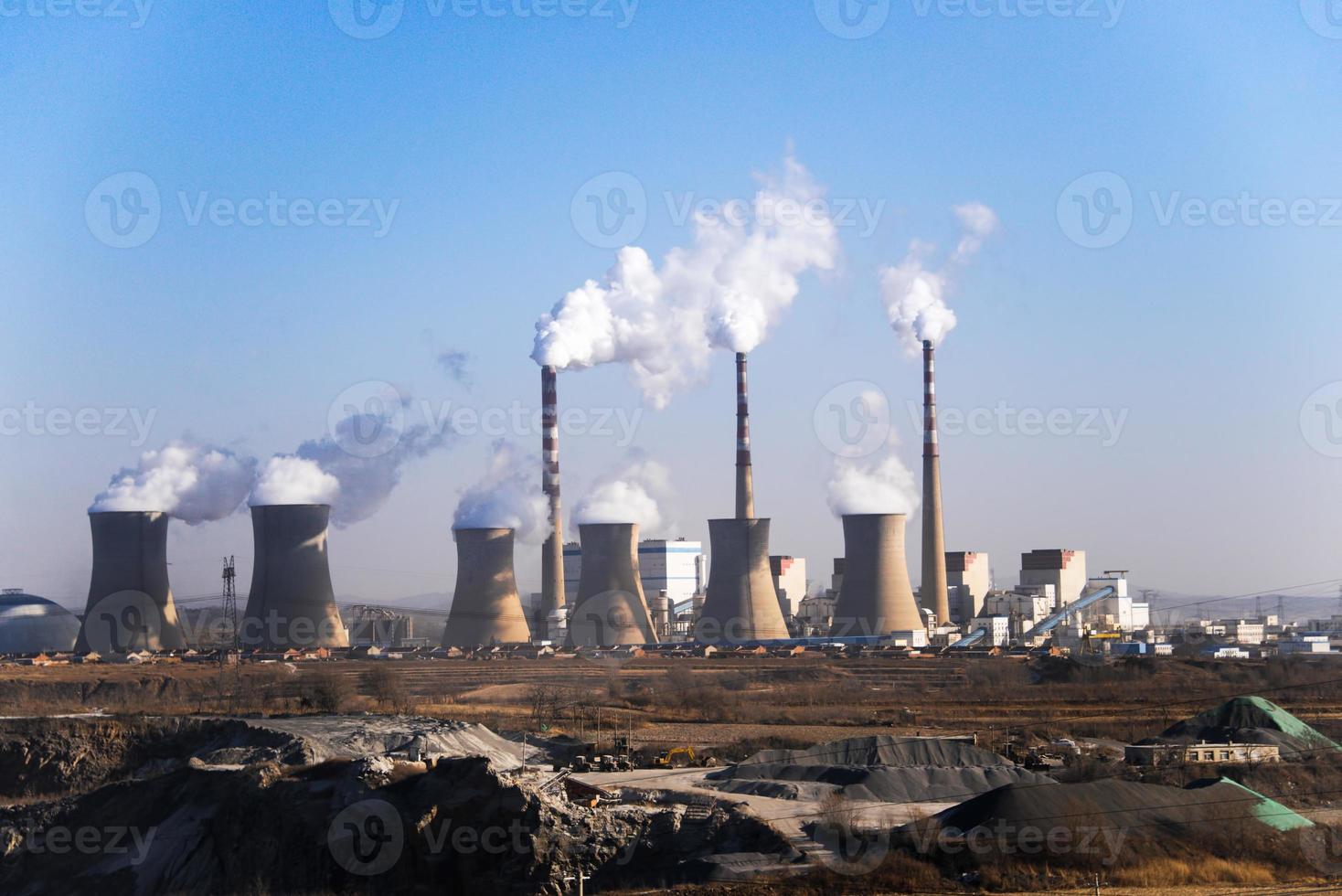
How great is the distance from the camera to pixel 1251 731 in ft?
60.3

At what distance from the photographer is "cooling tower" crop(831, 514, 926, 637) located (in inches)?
1597

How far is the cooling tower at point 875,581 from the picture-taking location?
1597 inches

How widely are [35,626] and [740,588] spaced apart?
81.7 ft

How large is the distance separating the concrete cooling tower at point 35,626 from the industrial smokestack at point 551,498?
15926 mm

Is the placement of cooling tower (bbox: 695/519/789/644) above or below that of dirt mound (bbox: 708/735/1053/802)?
above

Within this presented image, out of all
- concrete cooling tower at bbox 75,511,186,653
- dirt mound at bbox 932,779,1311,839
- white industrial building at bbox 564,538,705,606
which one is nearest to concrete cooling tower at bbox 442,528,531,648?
concrete cooling tower at bbox 75,511,186,653

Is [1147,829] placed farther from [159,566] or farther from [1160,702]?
[159,566]

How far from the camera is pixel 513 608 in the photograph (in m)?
41.4

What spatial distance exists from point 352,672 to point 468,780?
23.1 m

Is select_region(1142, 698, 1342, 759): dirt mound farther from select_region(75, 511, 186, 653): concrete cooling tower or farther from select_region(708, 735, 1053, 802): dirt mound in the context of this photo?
select_region(75, 511, 186, 653): concrete cooling tower

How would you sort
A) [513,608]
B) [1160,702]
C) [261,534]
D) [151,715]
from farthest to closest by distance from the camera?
1. [513,608]
2. [261,534]
3. [1160,702]
4. [151,715]

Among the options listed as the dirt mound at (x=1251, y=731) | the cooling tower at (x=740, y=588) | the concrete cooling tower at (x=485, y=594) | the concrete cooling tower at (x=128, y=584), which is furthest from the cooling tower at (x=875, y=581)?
the dirt mound at (x=1251, y=731)

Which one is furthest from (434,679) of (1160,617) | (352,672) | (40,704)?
(1160,617)

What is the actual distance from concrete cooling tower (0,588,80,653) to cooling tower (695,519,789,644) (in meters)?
21.9
